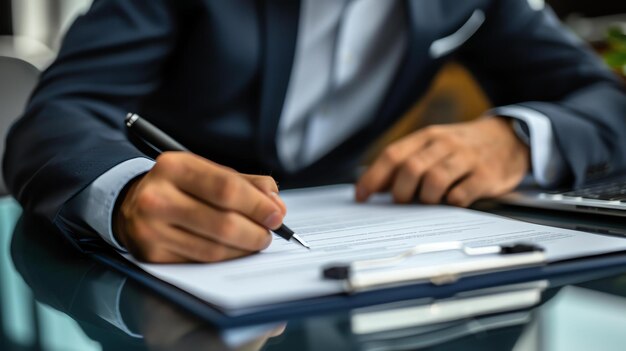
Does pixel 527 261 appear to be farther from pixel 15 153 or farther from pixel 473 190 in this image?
pixel 15 153

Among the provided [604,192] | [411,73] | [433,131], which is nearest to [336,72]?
[411,73]

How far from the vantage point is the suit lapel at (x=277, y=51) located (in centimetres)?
66

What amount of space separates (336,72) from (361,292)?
55 cm

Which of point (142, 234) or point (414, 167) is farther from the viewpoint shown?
point (414, 167)

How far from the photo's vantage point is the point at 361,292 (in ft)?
0.91

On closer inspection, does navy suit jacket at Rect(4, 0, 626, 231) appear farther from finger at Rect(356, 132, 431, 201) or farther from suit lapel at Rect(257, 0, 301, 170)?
finger at Rect(356, 132, 431, 201)

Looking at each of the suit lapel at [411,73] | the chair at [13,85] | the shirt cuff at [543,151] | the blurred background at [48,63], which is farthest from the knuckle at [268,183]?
the chair at [13,85]

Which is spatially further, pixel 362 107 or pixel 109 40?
pixel 362 107

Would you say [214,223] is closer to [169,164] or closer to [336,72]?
[169,164]

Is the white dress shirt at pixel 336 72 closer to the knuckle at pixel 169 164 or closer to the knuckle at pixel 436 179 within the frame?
the knuckle at pixel 436 179

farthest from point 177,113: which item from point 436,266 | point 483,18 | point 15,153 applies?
point 436,266

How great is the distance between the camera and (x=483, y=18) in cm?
85

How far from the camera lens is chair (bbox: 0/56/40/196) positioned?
3.15ft

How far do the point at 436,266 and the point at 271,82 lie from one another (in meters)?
0.41
